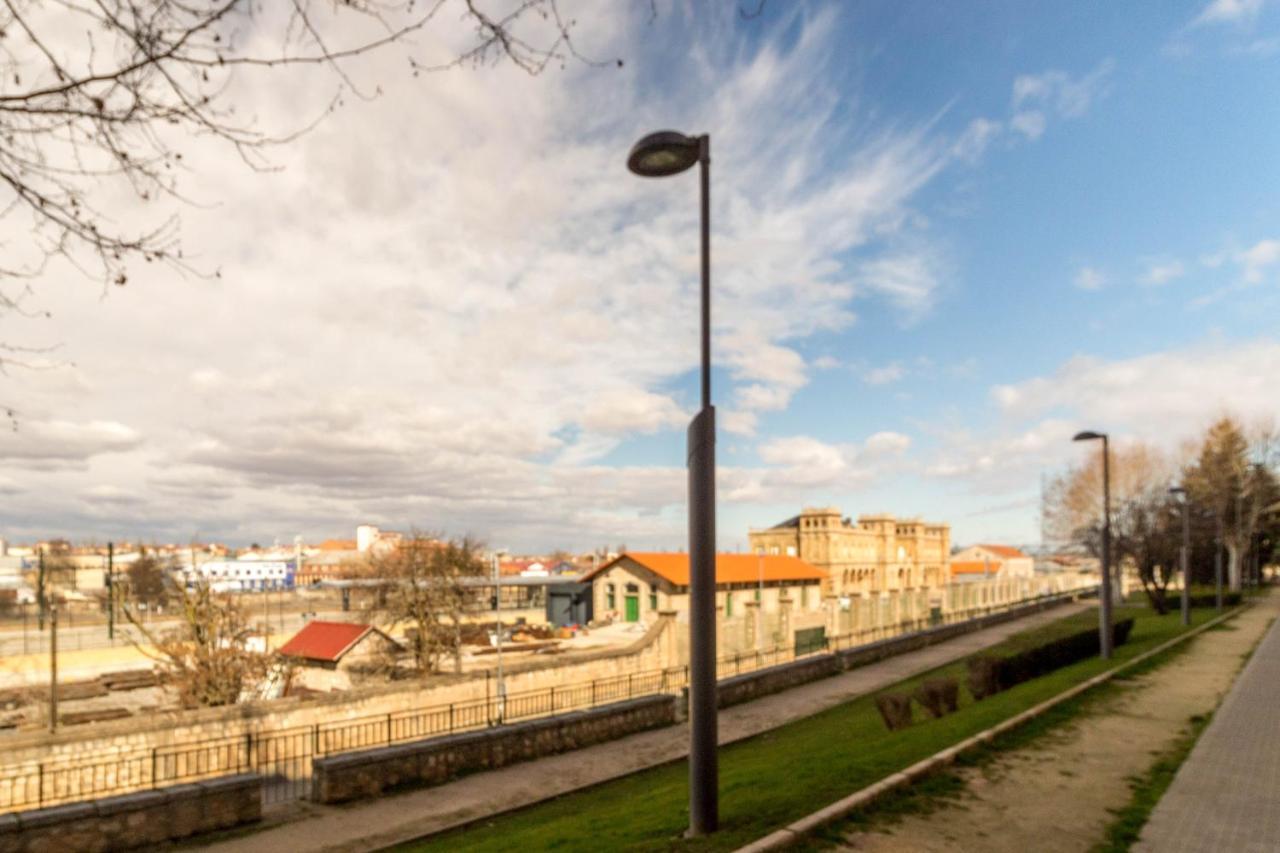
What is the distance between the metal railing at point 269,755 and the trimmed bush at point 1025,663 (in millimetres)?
8972

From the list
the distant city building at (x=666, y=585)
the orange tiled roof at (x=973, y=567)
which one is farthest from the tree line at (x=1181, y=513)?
the orange tiled roof at (x=973, y=567)

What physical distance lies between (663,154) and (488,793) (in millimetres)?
11735

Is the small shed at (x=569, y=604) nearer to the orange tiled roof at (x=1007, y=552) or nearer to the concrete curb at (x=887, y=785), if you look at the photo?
the concrete curb at (x=887, y=785)

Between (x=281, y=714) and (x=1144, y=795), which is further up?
(x=1144, y=795)

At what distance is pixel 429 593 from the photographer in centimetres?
3177

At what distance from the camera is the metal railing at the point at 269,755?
14531mm

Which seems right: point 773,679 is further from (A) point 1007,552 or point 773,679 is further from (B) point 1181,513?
(A) point 1007,552

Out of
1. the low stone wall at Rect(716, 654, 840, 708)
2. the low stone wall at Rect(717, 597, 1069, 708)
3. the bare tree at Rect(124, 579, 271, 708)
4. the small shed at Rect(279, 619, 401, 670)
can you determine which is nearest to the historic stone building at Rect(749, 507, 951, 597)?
the low stone wall at Rect(717, 597, 1069, 708)

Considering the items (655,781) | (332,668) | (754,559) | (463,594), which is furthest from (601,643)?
(655,781)

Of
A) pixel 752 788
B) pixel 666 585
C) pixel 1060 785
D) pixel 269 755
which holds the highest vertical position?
pixel 1060 785

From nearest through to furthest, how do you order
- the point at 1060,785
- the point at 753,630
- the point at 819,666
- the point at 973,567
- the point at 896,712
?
the point at 1060,785, the point at 896,712, the point at 819,666, the point at 753,630, the point at 973,567

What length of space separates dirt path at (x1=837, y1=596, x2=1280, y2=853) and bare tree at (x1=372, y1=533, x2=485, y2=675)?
24141mm

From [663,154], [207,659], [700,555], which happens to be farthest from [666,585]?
[663,154]

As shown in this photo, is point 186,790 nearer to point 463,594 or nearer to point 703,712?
point 703,712
